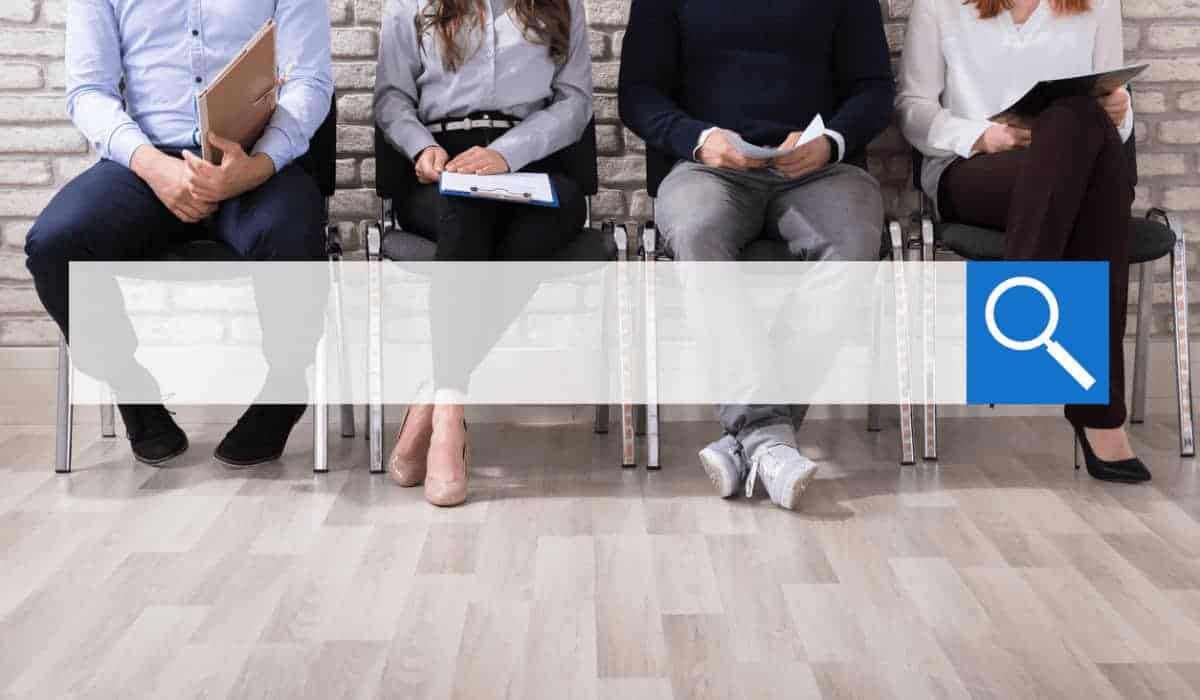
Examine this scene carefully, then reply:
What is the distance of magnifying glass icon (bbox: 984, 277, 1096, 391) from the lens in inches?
105

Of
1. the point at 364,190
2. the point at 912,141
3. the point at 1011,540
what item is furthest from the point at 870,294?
the point at 364,190

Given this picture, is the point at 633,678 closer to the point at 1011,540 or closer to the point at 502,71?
the point at 1011,540

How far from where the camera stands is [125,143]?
8.66 feet

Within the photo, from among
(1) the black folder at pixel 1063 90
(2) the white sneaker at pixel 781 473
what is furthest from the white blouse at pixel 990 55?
(2) the white sneaker at pixel 781 473

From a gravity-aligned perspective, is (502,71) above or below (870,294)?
above

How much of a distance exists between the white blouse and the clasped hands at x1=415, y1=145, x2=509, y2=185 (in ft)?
3.05

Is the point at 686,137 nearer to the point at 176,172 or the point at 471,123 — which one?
the point at 471,123


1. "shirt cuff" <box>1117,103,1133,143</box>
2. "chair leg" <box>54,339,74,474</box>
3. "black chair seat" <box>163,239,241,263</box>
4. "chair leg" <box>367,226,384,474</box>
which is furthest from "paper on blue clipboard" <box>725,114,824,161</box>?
"chair leg" <box>54,339,74,474</box>

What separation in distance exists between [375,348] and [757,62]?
1.02 m

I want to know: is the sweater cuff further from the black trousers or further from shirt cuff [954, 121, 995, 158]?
shirt cuff [954, 121, 995, 158]

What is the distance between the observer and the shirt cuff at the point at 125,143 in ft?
8.66

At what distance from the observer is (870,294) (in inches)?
108

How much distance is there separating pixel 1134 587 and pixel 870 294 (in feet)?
2.99

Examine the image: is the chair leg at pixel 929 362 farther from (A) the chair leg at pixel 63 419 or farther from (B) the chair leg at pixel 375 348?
(A) the chair leg at pixel 63 419
